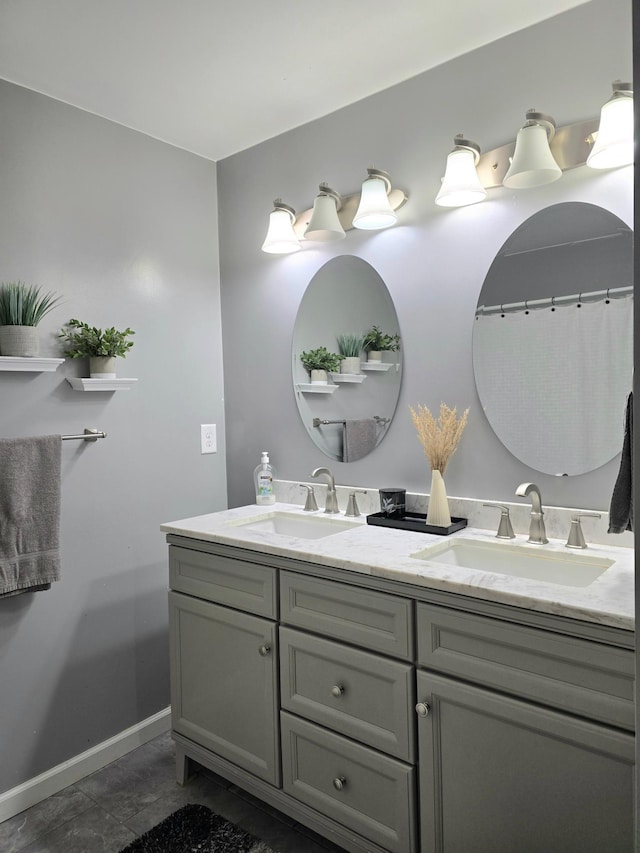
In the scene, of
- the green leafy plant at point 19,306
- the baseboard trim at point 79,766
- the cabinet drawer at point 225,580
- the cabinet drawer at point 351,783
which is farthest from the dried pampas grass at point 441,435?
the baseboard trim at point 79,766

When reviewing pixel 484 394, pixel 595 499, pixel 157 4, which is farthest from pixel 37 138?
pixel 595 499

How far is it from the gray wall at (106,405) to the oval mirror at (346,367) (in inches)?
20.8

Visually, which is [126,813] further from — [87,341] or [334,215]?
[334,215]

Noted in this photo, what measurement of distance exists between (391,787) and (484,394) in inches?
45.1

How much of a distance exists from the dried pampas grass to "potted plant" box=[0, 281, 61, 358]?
129 cm

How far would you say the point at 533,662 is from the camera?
4.15 feet

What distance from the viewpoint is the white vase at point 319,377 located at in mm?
2366

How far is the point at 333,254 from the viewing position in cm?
232

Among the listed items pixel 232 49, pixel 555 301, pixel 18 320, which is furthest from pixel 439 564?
pixel 232 49

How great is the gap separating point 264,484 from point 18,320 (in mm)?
1095

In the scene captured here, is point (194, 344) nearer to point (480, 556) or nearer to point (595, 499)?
point (480, 556)

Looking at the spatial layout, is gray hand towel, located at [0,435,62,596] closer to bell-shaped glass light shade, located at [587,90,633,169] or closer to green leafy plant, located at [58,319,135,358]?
green leafy plant, located at [58,319,135,358]

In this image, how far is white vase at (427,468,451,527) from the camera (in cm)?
189

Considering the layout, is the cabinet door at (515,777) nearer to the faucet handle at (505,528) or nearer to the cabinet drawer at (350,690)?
the cabinet drawer at (350,690)
